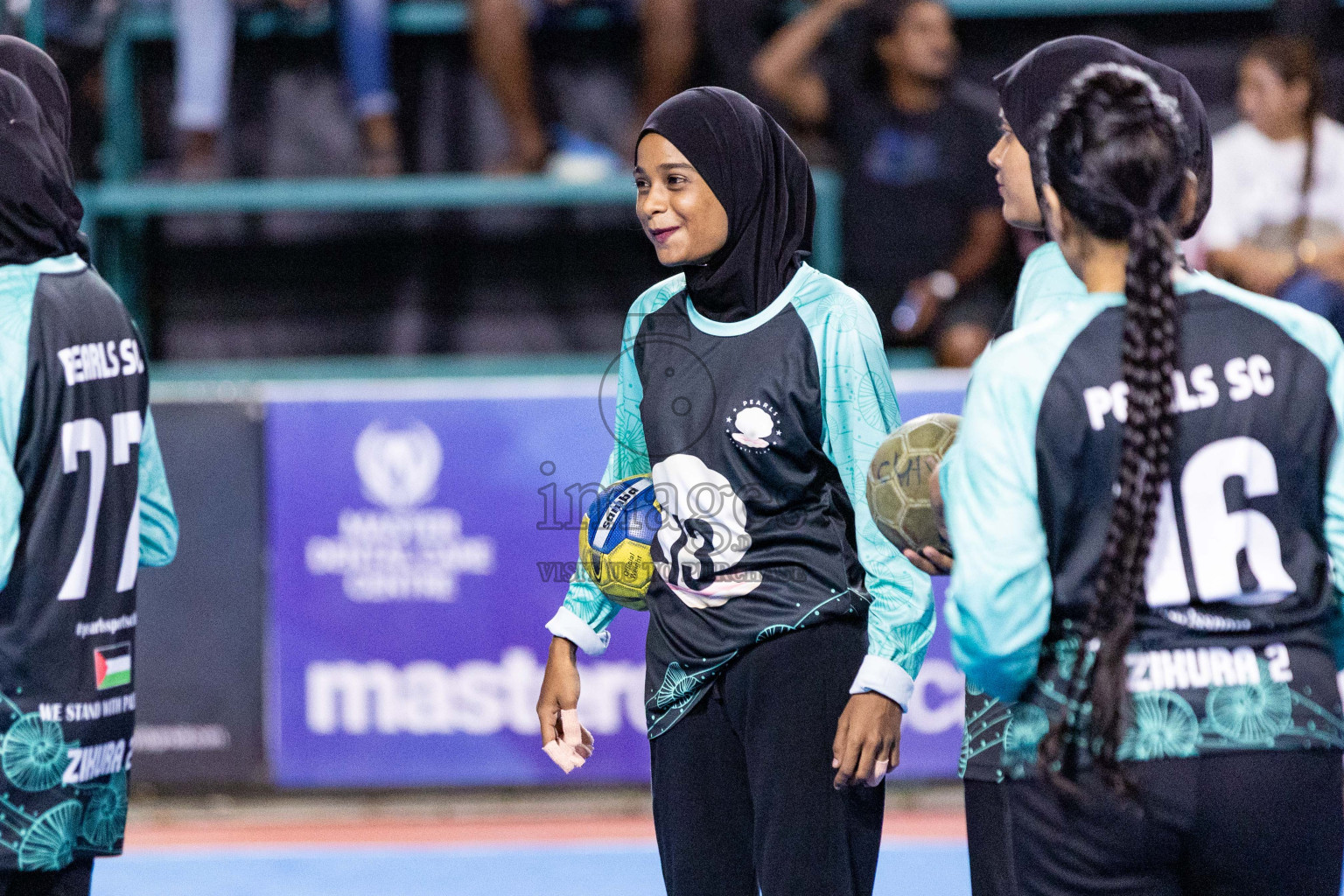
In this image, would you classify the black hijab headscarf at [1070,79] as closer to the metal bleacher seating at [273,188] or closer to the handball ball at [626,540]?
the handball ball at [626,540]

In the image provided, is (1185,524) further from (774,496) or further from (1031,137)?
(774,496)

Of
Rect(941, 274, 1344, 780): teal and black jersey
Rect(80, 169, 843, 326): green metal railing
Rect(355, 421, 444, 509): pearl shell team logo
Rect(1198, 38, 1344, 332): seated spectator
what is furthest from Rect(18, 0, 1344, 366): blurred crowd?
Rect(941, 274, 1344, 780): teal and black jersey

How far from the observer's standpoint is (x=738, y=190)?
9.73ft

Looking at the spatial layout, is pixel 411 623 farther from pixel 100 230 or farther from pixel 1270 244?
pixel 1270 244

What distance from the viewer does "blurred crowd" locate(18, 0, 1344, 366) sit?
21.1ft

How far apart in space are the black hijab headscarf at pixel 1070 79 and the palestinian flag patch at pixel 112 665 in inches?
75.3

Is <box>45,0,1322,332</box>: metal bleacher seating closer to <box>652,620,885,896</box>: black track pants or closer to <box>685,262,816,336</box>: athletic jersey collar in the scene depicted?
<box>685,262,816,336</box>: athletic jersey collar

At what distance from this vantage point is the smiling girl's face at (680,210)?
9.71 feet

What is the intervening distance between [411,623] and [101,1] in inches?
133

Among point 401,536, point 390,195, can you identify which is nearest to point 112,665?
point 401,536

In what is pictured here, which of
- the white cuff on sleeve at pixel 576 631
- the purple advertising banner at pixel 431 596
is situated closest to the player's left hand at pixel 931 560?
the white cuff on sleeve at pixel 576 631

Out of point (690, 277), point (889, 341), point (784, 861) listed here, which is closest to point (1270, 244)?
point (889, 341)

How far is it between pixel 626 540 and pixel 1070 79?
46.8 inches

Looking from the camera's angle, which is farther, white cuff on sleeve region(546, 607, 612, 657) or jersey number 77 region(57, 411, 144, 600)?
white cuff on sleeve region(546, 607, 612, 657)
